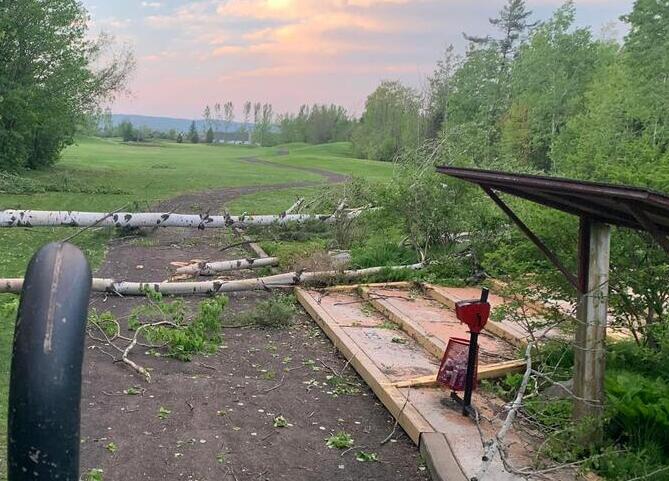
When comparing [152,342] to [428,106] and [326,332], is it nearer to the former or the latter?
[326,332]

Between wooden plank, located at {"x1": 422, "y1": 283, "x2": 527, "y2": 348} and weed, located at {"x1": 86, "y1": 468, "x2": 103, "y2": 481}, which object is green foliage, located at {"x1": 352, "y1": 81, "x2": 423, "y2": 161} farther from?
weed, located at {"x1": 86, "y1": 468, "x2": 103, "y2": 481}

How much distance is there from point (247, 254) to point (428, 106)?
57.1m

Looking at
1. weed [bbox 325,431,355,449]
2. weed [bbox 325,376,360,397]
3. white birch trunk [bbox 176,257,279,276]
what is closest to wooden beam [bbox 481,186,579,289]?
weed [bbox 325,431,355,449]

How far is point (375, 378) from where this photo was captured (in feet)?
20.4

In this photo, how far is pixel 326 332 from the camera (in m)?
8.09

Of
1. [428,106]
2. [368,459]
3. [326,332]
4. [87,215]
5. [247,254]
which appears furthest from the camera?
[428,106]

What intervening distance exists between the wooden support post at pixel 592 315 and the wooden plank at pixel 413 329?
2.43m

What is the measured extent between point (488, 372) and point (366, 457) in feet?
6.46

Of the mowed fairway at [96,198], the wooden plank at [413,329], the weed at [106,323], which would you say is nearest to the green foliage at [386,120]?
the mowed fairway at [96,198]

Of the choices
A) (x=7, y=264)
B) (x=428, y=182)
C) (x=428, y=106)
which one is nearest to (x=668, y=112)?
(x=428, y=182)

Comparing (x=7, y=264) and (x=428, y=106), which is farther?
(x=428, y=106)

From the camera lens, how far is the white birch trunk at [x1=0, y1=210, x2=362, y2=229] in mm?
11859

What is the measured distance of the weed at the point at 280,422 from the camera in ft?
17.4

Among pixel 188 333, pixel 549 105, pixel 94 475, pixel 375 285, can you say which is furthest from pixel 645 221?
pixel 549 105
